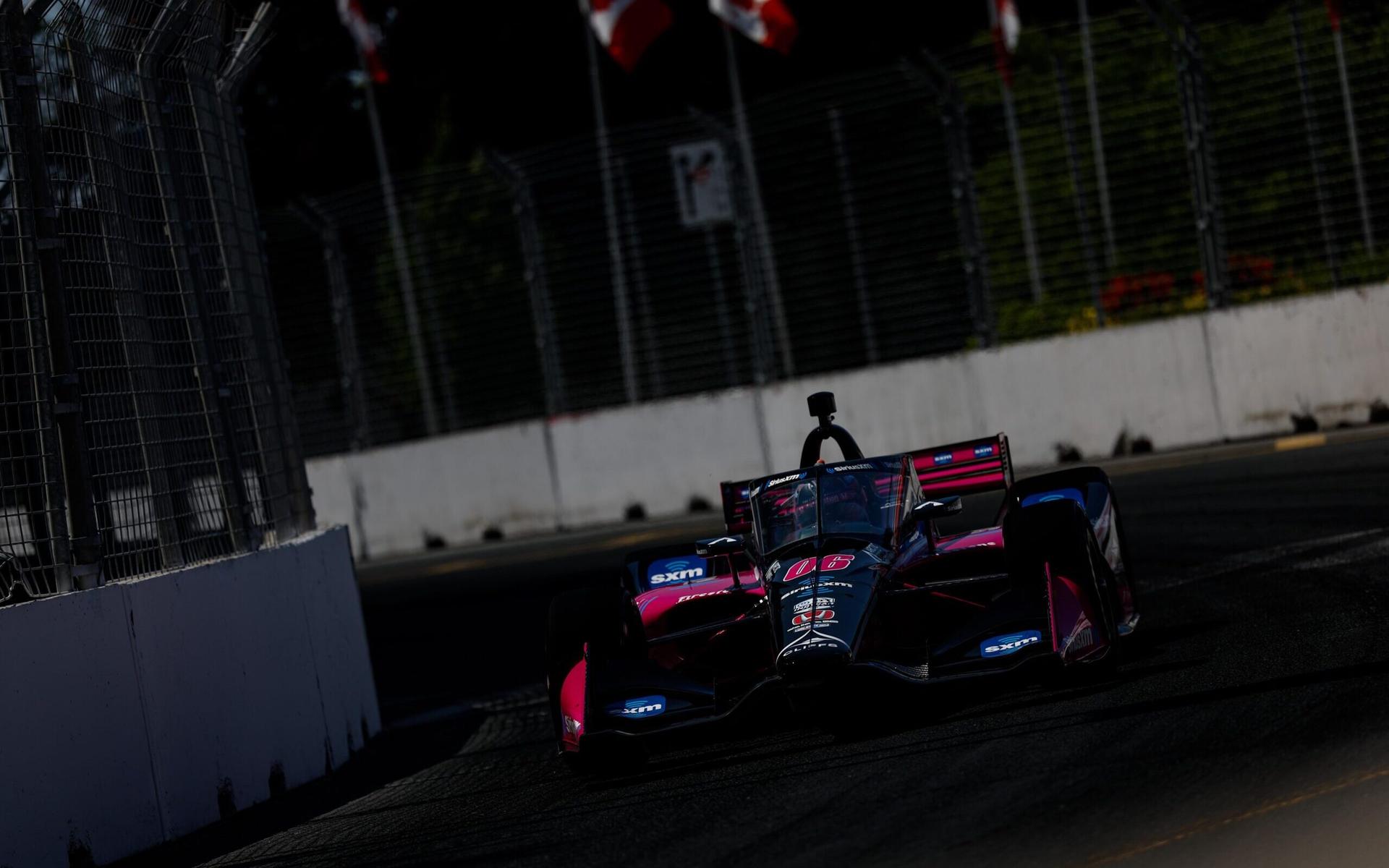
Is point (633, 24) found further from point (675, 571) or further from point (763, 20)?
point (675, 571)

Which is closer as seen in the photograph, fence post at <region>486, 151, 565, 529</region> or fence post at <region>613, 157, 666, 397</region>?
fence post at <region>486, 151, 565, 529</region>

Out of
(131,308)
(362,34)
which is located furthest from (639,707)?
(362,34)

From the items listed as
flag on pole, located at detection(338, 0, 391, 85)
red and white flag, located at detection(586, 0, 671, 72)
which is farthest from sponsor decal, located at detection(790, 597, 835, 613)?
flag on pole, located at detection(338, 0, 391, 85)

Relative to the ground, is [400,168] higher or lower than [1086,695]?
higher

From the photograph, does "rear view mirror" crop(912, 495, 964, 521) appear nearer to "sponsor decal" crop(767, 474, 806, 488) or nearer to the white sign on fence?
"sponsor decal" crop(767, 474, 806, 488)

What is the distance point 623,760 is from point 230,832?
4.85 ft

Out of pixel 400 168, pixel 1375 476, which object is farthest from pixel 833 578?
pixel 400 168

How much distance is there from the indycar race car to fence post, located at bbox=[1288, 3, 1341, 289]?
724 cm

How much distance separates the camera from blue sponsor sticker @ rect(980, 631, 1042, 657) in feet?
23.1

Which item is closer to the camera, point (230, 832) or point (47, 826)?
point (47, 826)

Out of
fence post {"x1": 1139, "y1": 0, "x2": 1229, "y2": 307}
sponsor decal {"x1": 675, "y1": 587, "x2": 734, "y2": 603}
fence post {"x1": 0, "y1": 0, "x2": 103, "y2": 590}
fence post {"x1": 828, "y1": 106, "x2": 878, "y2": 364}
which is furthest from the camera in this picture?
fence post {"x1": 828, "y1": 106, "x2": 878, "y2": 364}

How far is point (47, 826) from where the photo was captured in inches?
252

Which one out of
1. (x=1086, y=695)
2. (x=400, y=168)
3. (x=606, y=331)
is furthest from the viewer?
(x=400, y=168)

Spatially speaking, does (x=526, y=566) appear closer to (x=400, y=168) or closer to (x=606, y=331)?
(x=606, y=331)
